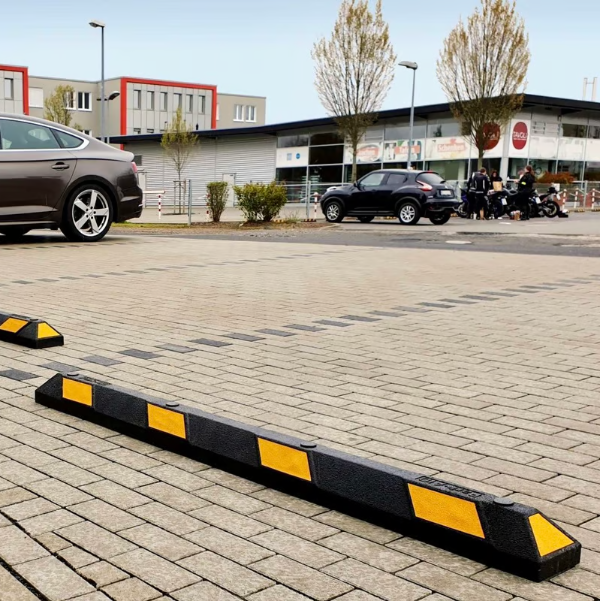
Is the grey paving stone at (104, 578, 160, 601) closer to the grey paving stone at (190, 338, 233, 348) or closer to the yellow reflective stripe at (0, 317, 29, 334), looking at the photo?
the grey paving stone at (190, 338, 233, 348)

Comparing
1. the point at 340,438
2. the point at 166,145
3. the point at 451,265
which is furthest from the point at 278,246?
the point at 166,145

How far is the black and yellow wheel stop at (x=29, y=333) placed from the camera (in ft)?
18.4

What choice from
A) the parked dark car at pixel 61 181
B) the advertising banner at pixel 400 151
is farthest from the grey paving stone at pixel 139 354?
the advertising banner at pixel 400 151

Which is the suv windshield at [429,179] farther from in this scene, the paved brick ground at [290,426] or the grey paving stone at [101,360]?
the grey paving stone at [101,360]

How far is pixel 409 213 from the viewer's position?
→ 84.3 ft

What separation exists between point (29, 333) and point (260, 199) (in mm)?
18347

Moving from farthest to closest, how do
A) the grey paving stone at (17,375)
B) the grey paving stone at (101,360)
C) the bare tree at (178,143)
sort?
the bare tree at (178,143), the grey paving stone at (101,360), the grey paving stone at (17,375)

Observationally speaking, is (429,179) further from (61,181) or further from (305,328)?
(305,328)

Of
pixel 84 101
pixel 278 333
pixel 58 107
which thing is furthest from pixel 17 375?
pixel 84 101

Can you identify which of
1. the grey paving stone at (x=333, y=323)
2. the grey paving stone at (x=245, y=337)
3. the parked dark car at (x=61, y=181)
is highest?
the parked dark car at (x=61, y=181)

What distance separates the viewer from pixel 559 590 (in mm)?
2428

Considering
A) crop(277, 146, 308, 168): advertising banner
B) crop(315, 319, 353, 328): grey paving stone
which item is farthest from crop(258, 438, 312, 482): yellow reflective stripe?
crop(277, 146, 308, 168): advertising banner

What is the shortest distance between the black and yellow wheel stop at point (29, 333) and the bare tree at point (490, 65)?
3322 centimetres

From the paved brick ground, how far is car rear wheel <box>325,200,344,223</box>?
18.3 meters
